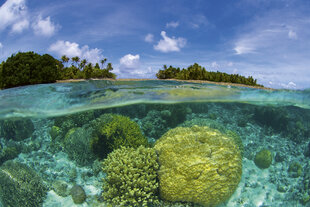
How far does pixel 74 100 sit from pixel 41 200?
4.82 meters

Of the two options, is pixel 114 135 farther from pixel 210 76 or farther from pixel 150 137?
pixel 210 76

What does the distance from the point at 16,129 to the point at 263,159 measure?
12.2m

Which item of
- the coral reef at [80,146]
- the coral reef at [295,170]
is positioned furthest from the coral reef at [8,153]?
the coral reef at [295,170]

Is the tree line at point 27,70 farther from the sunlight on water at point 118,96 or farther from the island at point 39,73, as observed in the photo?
the sunlight on water at point 118,96

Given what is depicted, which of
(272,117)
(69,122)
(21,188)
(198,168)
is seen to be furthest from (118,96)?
(272,117)

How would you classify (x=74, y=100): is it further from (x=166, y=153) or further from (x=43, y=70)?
(x=43, y=70)

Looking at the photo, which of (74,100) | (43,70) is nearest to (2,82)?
(43,70)

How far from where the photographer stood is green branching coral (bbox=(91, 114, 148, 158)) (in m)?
7.59

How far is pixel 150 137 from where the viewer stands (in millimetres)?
9375

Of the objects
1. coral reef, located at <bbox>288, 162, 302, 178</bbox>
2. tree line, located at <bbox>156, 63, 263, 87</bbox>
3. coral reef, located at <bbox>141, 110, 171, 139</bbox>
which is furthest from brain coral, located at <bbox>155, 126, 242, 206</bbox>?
tree line, located at <bbox>156, 63, 263, 87</bbox>

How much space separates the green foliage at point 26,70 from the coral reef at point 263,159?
15758 mm

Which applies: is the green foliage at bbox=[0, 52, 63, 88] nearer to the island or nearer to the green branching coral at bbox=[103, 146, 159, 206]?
the island

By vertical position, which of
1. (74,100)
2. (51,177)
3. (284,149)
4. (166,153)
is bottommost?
(51,177)

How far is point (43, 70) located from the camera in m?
16.6
